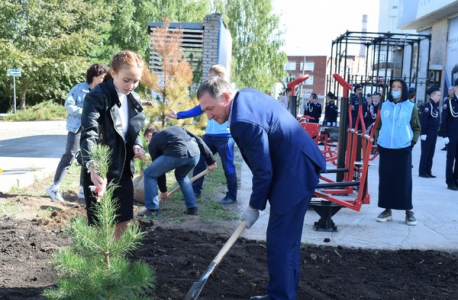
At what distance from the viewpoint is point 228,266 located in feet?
14.7

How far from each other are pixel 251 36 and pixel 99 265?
3573 cm

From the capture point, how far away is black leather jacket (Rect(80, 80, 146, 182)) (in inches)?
131

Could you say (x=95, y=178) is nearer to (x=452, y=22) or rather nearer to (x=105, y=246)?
(x=105, y=246)

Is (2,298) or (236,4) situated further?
(236,4)

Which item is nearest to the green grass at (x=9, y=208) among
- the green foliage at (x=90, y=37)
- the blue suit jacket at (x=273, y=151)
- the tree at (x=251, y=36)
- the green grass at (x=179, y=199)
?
the green grass at (x=179, y=199)

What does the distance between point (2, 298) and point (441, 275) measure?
3.46m

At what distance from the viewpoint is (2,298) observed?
3.51m

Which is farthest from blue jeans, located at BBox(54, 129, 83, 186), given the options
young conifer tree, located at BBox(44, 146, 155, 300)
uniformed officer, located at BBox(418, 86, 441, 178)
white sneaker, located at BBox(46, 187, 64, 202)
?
uniformed officer, located at BBox(418, 86, 441, 178)

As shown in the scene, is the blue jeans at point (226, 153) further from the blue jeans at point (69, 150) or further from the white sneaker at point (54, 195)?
the white sneaker at point (54, 195)

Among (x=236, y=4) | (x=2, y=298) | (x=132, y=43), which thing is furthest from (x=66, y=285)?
(x=236, y=4)

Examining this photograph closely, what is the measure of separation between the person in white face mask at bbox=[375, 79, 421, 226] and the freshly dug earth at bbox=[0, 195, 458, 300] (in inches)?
50.0

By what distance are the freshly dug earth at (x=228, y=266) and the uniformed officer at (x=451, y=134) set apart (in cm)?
Result: 436

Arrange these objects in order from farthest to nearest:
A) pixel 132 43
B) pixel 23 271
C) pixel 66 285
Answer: pixel 132 43
pixel 23 271
pixel 66 285

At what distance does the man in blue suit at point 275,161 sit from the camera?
10.6 ft
